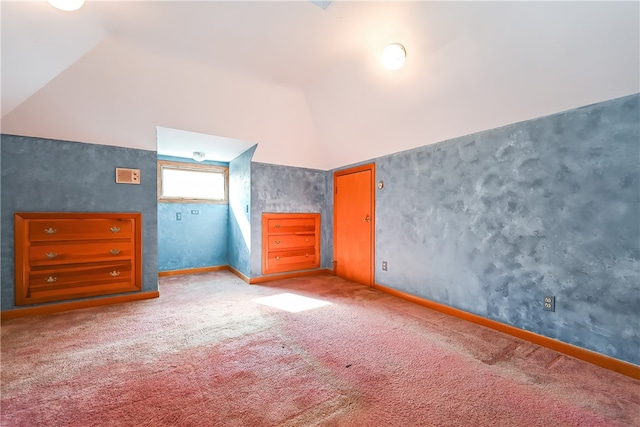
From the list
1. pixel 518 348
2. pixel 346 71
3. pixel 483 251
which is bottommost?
pixel 518 348

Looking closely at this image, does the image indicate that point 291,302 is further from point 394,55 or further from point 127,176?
point 394,55

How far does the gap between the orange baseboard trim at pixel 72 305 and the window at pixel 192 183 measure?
1.80m

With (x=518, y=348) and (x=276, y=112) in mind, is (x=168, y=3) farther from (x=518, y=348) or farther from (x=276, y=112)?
(x=518, y=348)

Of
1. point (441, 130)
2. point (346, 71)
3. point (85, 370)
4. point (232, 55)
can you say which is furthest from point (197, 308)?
point (441, 130)

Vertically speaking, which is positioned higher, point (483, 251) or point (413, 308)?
point (483, 251)

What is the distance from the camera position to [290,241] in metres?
4.32

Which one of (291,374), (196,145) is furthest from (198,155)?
(291,374)

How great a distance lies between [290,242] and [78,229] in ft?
8.83

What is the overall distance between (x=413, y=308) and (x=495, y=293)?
2.86 ft

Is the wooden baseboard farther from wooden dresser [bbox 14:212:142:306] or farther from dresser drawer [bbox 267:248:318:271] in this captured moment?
wooden dresser [bbox 14:212:142:306]

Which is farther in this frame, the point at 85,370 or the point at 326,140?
the point at 326,140

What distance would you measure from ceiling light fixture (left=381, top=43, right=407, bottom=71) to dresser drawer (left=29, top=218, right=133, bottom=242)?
344 cm

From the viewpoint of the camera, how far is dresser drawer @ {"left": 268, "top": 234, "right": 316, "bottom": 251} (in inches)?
163

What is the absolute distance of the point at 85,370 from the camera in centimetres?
176
